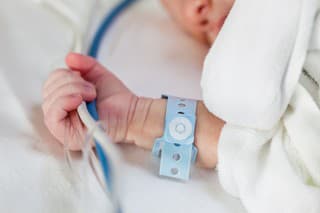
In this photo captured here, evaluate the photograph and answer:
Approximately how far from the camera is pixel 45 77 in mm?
1020

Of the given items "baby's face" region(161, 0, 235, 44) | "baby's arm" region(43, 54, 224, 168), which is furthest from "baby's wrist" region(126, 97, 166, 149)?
"baby's face" region(161, 0, 235, 44)

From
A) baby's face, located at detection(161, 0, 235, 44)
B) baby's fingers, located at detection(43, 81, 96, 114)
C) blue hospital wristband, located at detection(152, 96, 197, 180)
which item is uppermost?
baby's face, located at detection(161, 0, 235, 44)

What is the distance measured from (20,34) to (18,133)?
0.82 ft

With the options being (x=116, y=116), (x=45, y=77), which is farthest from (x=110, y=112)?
(x=45, y=77)

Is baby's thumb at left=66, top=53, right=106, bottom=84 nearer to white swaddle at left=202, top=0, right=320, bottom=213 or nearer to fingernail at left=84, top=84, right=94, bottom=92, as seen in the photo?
fingernail at left=84, top=84, right=94, bottom=92

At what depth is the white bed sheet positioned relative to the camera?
81 centimetres

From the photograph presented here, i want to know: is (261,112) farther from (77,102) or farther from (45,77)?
(45,77)

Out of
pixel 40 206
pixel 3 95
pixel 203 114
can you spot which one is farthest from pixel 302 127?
pixel 3 95

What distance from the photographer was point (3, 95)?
96 centimetres

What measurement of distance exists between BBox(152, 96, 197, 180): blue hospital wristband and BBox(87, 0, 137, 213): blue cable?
8cm

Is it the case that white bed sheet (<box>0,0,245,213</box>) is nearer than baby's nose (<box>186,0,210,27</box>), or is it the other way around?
white bed sheet (<box>0,0,245,213</box>)

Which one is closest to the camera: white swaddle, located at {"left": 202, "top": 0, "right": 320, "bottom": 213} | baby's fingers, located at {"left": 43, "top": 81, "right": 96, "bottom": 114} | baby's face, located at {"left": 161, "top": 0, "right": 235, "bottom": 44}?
white swaddle, located at {"left": 202, "top": 0, "right": 320, "bottom": 213}

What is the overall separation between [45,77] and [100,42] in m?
0.12

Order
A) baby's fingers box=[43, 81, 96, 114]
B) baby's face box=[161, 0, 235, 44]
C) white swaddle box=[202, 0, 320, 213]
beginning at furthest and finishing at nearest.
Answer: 1. baby's face box=[161, 0, 235, 44]
2. baby's fingers box=[43, 81, 96, 114]
3. white swaddle box=[202, 0, 320, 213]
